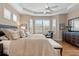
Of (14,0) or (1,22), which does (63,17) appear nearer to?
(1,22)

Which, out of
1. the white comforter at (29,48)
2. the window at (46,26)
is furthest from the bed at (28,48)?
the window at (46,26)

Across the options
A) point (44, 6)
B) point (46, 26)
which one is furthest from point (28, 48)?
point (46, 26)

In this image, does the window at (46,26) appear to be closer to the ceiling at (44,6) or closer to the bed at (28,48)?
the ceiling at (44,6)

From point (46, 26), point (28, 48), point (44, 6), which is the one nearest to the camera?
point (28, 48)

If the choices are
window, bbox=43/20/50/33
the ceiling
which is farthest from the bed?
window, bbox=43/20/50/33

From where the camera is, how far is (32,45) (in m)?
3.33

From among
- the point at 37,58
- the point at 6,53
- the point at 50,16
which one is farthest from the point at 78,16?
the point at 37,58

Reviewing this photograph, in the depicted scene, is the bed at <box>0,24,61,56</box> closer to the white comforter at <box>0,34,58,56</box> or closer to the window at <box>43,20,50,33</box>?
the white comforter at <box>0,34,58,56</box>

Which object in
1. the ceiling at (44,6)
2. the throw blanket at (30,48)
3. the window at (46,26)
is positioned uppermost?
the ceiling at (44,6)

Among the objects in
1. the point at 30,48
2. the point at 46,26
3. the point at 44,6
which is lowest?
the point at 30,48

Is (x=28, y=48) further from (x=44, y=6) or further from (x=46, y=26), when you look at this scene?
(x=46, y=26)

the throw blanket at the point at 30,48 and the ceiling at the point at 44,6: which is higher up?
the ceiling at the point at 44,6

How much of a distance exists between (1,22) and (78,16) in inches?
181

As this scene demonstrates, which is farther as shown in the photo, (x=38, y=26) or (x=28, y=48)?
(x=38, y=26)
